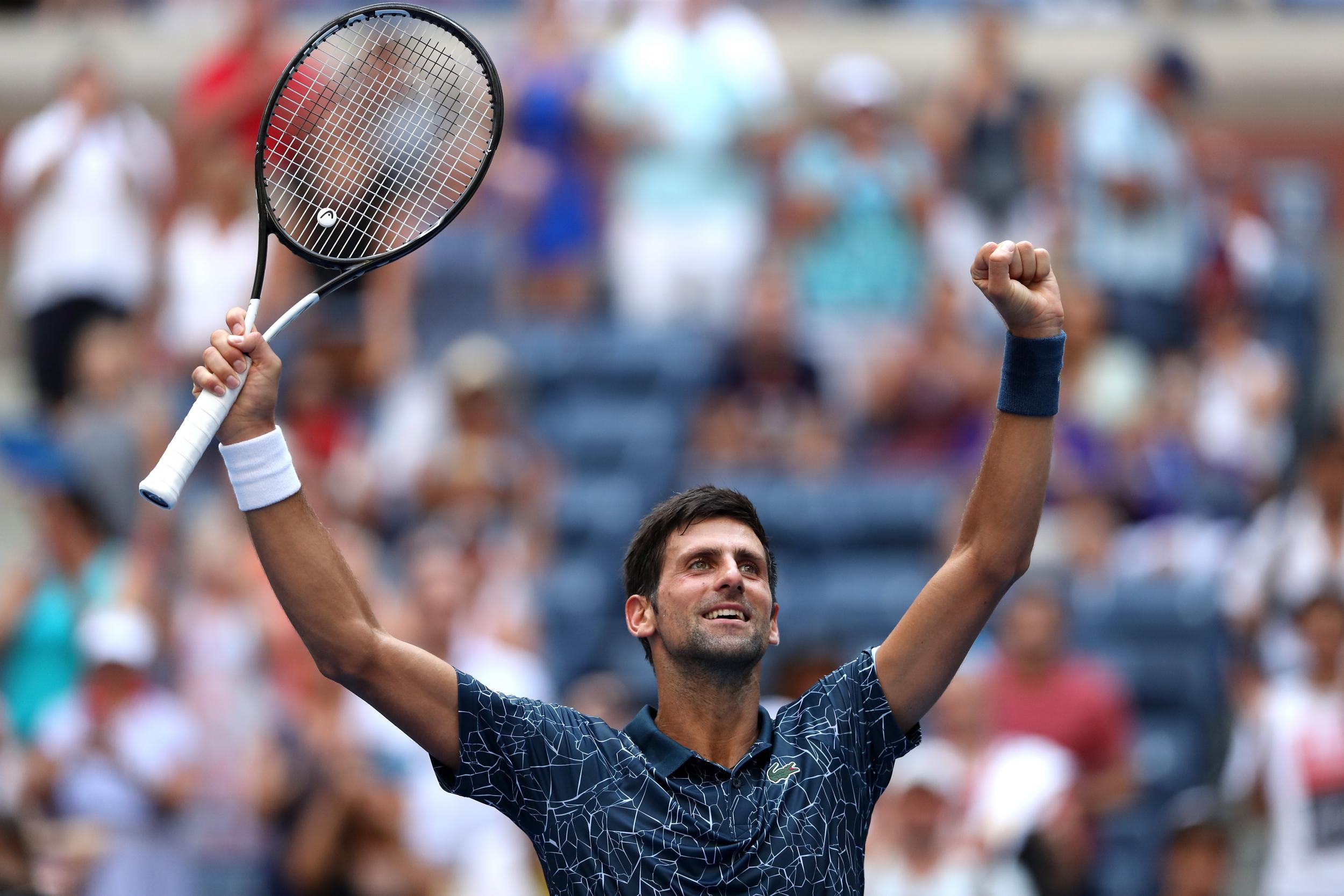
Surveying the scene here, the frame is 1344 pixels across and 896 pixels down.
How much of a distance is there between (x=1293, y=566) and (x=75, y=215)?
5411mm

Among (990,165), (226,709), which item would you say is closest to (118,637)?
(226,709)

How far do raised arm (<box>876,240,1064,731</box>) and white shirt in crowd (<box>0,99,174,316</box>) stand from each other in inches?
257

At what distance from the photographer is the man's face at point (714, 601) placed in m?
3.16

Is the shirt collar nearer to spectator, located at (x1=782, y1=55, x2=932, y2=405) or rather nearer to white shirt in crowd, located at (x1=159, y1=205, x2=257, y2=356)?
white shirt in crowd, located at (x1=159, y1=205, x2=257, y2=356)

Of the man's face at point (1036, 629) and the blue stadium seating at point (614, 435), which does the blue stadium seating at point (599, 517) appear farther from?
the man's face at point (1036, 629)

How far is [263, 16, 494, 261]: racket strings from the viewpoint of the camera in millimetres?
3742

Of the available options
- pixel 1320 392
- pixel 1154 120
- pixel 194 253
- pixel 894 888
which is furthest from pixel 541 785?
pixel 1320 392

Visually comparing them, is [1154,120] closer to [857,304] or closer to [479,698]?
[857,304]

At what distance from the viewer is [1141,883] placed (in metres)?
6.42

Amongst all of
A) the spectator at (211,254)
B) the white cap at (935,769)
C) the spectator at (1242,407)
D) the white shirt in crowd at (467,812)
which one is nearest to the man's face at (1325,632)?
the white cap at (935,769)

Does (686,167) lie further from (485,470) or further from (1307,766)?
→ (1307,766)

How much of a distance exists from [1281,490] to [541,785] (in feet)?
20.0

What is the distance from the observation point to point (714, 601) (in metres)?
3.18

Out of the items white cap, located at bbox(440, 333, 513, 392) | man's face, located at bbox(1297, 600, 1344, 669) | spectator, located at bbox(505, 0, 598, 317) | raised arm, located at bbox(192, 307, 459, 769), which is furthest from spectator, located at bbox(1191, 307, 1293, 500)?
raised arm, located at bbox(192, 307, 459, 769)
